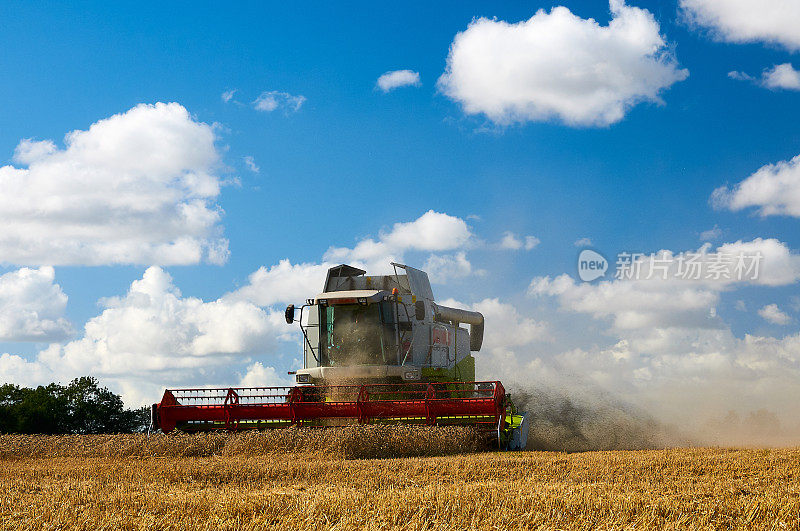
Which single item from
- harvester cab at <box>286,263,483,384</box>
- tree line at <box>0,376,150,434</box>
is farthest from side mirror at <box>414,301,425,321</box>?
tree line at <box>0,376,150,434</box>

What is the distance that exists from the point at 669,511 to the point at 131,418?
1671 centimetres

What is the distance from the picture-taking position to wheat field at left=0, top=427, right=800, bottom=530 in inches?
202

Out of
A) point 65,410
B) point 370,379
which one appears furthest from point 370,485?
point 65,410

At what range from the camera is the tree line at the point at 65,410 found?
1816 cm

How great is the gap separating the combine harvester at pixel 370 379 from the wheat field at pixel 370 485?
32.6 inches

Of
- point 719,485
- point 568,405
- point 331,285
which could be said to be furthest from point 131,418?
point 719,485

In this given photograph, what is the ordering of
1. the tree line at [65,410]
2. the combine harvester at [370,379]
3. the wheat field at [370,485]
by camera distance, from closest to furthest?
the wheat field at [370,485]
the combine harvester at [370,379]
the tree line at [65,410]

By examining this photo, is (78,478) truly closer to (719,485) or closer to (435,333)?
(719,485)

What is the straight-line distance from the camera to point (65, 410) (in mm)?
18812

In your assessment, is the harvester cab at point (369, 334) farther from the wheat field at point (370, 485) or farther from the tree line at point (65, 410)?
the tree line at point (65, 410)

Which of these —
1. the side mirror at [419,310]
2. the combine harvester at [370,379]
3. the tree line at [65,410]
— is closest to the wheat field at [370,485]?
the combine harvester at [370,379]

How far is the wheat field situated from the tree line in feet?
21.4

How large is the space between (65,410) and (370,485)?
558 inches

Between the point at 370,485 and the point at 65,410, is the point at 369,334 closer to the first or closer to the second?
the point at 370,485
